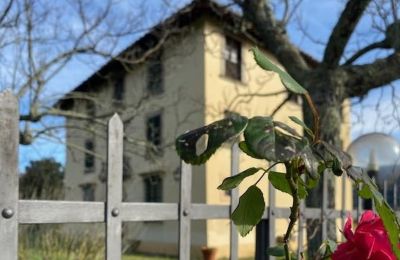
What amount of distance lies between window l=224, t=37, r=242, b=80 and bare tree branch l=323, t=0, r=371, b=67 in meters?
12.9

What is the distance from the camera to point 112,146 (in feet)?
6.38

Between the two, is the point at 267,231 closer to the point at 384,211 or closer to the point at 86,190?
the point at 384,211

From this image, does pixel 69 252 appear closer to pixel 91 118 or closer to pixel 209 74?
pixel 91 118

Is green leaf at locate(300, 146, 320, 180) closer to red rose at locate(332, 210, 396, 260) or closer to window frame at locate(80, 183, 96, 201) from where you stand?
red rose at locate(332, 210, 396, 260)

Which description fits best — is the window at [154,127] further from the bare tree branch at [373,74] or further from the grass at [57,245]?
the bare tree branch at [373,74]

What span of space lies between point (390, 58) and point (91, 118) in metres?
6.17

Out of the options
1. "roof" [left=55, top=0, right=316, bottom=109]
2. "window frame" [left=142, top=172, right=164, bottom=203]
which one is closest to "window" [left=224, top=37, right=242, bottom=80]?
"roof" [left=55, top=0, right=316, bottom=109]

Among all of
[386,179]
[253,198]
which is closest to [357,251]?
[253,198]

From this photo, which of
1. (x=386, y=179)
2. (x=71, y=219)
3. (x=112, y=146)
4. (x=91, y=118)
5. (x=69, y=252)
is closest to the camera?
(x=71, y=219)

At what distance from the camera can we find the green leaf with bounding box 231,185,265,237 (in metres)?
1.06

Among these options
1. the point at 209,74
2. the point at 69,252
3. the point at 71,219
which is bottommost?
the point at 69,252

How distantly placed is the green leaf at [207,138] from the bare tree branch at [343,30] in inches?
185

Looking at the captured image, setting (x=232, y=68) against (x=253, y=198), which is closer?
(x=253, y=198)

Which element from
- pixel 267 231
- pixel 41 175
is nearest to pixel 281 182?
pixel 267 231
